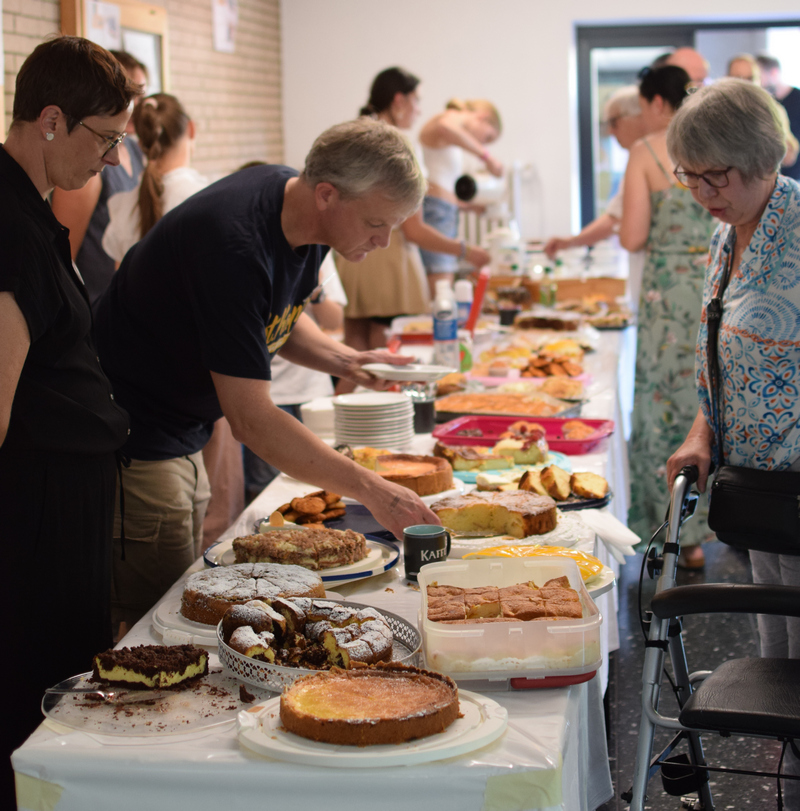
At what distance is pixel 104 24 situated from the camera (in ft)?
16.5

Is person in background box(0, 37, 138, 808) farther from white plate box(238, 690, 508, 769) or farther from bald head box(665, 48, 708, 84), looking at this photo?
bald head box(665, 48, 708, 84)

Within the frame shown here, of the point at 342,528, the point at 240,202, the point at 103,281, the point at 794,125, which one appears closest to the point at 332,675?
the point at 342,528

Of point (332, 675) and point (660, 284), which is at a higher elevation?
point (660, 284)

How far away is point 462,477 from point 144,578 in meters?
0.80

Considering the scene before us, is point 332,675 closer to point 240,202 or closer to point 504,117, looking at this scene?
point 240,202

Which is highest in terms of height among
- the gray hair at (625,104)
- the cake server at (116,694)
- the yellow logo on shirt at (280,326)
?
the gray hair at (625,104)

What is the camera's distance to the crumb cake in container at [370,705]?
1050mm

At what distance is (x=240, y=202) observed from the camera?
69.7 inches

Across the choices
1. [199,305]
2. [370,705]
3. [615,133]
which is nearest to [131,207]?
[199,305]

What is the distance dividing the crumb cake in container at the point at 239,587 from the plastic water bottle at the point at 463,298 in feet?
9.70

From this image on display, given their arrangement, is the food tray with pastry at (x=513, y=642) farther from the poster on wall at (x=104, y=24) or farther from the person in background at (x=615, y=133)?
the poster on wall at (x=104, y=24)

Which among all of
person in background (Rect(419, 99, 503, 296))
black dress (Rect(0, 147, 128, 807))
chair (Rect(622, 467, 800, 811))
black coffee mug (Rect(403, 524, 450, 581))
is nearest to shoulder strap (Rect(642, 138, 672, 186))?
person in background (Rect(419, 99, 503, 296))

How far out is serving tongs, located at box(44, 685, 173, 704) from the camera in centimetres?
120

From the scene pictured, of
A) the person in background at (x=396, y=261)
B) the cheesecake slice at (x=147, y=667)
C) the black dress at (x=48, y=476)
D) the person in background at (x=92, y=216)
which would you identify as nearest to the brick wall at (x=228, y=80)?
the person in background at (x=92, y=216)
